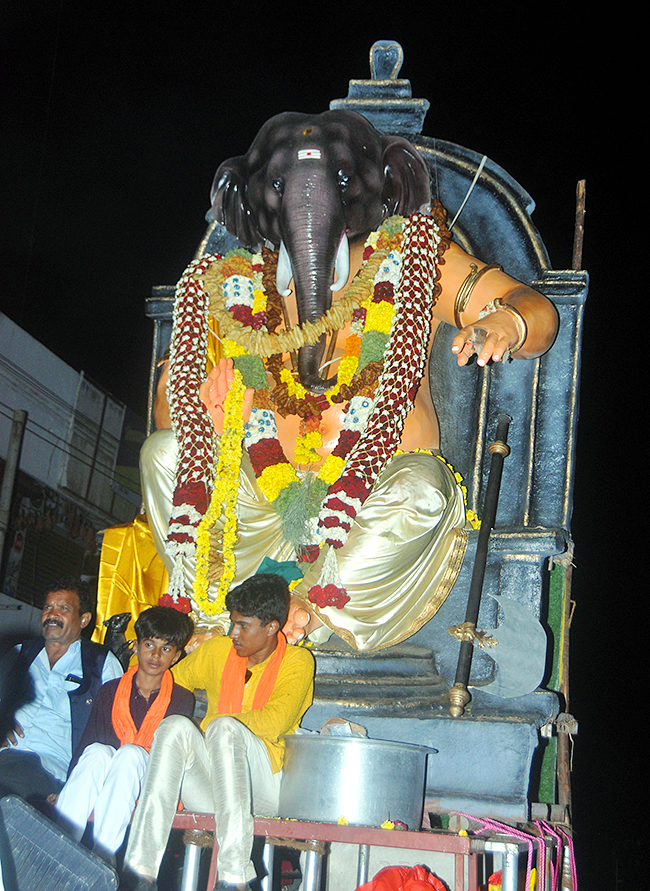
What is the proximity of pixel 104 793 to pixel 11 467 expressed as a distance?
430 centimetres

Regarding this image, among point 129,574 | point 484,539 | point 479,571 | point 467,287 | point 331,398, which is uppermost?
point 467,287

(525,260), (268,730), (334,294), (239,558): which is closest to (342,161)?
(334,294)

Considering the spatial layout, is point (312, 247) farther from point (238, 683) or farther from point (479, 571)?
point (238, 683)

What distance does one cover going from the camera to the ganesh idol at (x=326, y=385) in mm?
Result: 3322

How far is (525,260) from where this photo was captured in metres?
4.01

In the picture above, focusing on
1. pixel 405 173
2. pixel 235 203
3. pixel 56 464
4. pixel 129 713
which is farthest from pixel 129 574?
pixel 56 464

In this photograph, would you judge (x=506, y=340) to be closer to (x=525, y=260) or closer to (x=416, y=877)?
(x=525, y=260)

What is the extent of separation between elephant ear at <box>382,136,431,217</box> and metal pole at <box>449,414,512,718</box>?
1017mm

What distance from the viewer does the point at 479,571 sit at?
334 cm

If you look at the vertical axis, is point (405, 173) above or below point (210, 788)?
above

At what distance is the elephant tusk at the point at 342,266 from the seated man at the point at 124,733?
4.96ft

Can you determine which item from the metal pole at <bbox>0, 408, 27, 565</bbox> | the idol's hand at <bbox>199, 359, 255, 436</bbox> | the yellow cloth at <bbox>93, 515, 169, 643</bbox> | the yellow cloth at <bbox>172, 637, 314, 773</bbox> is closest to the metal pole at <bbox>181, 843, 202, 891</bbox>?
the yellow cloth at <bbox>172, 637, 314, 773</bbox>

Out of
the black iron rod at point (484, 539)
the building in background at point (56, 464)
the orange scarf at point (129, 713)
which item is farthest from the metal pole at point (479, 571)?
the building in background at point (56, 464)

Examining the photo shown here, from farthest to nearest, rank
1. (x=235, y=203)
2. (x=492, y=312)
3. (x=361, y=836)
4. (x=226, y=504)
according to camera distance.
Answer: (x=235, y=203), (x=226, y=504), (x=492, y=312), (x=361, y=836)
